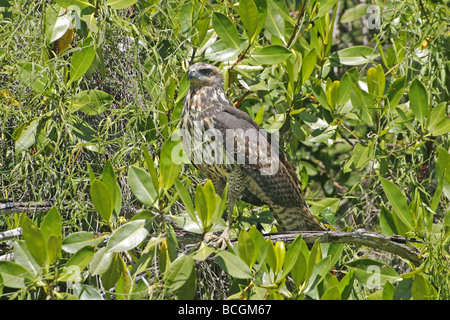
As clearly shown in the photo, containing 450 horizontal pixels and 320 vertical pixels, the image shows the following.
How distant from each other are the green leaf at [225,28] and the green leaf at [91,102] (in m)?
0.62

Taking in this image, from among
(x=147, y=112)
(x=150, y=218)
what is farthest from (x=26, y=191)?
(x=150, y=218)

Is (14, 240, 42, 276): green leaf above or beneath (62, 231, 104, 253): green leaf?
above

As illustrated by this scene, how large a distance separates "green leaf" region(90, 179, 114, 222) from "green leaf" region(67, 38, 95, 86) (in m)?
0.68

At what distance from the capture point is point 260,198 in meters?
3.38

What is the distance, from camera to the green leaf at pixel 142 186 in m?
2.08

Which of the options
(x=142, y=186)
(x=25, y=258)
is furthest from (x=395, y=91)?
(x=25, y=258)

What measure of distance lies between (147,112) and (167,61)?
17.9 inches

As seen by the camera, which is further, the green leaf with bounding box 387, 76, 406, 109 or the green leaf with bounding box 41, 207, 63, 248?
the green leaf with bounding box 387, 76, 406, 109

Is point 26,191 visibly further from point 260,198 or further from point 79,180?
point 260,198

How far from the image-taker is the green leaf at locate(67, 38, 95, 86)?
8.14 ft

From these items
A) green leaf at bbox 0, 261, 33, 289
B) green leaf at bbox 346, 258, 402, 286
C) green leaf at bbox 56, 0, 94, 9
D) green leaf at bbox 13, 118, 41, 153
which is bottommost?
green leaf at bbox 346, 258, 402, 286

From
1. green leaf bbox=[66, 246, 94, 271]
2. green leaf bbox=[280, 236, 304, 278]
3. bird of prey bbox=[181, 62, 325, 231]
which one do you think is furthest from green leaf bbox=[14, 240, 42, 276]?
bird of prey bbox=[181, 62, 325, 231]

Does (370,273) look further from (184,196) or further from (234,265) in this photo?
(184,196)

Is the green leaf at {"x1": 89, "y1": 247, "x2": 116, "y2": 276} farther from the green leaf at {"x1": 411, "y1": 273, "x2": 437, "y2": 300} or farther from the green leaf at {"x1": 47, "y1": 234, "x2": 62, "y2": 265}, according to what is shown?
the green leaf at {"x1": 411, "y1": 273, "x2": 437, "y2": 300}
